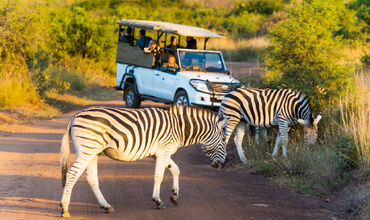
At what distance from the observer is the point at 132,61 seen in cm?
1647

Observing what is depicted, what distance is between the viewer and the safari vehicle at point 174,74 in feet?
43.5

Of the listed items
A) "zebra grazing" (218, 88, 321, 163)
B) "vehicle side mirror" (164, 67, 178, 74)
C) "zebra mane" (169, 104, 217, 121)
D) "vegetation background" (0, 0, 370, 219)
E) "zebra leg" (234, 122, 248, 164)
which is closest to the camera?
"zebra mane" (169, 104, 217, 121)

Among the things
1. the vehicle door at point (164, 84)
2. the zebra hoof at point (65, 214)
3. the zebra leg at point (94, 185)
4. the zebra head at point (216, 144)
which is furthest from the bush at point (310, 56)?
the zebra hoof at point (65, 214)

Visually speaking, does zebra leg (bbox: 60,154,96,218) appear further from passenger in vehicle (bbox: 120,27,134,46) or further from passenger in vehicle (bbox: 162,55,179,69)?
passenger in vehicle (bbox: 120,27,134,46)

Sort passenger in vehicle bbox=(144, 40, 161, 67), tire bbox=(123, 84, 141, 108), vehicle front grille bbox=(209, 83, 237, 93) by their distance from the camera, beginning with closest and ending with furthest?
vehicle front grille bbox=(209, 83, 237, 93) < passenger in vehicle bbox=(144, 40, 161, 67) < tire bbox=(123, 84, 141, 108)

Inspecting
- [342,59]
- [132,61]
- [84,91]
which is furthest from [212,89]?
[84,91]

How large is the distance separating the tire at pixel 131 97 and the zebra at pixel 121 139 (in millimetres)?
8923

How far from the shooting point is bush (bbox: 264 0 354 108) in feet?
36.2

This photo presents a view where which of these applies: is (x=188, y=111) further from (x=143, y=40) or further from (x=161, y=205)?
(x=143, y=40)

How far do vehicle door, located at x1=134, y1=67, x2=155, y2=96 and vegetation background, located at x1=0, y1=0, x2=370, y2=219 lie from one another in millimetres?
2924

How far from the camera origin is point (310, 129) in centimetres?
971

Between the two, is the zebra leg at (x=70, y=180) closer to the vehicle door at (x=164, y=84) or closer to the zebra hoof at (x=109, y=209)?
the zebra hoof at (x=109, y=209)

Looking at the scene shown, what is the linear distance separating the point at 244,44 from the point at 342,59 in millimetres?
23450

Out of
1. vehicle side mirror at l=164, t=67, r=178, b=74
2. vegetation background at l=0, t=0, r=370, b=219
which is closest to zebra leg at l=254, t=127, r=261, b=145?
vegetation background at l=0, t=0, r=370, b=219
